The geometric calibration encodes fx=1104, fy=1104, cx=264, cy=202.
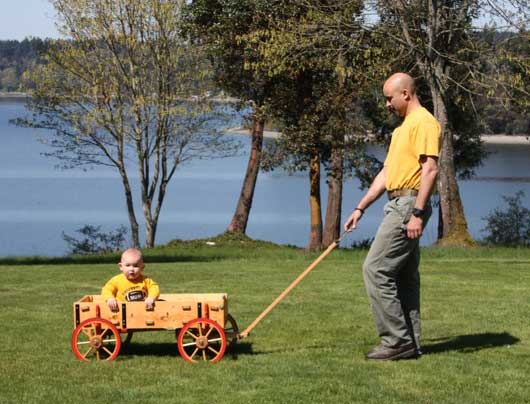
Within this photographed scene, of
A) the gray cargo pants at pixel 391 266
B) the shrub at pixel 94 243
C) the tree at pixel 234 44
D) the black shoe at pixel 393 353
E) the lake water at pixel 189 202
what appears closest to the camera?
the gray cargo pants at pixel 391 266

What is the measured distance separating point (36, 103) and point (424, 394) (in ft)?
88.1

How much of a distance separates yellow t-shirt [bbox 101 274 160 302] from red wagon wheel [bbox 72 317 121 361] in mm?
243

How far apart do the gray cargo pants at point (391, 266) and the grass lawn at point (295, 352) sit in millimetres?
283

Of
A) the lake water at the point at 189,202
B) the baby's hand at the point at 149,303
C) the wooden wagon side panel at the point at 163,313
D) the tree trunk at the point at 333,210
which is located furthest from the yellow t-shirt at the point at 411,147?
the lake water at the point at 189,202

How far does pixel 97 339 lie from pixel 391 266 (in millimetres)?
2294

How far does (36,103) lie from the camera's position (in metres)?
32.6

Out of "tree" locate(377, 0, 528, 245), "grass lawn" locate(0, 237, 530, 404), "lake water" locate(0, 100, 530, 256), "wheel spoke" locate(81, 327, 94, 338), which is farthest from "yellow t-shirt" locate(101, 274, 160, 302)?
"lake water" locate(0, 100, 530, 256)

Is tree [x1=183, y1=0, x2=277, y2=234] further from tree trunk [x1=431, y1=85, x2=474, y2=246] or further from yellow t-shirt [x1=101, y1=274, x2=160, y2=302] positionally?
yellow t-shirt [x1=101, y1=274, x2=160, y2=302]

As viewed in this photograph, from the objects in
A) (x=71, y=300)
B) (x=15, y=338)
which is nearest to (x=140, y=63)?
(x=71, y=300)

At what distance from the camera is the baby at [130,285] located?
28.0ft

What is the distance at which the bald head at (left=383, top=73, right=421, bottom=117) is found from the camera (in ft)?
26.8

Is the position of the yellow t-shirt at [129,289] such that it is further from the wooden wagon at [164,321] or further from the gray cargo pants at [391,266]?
the gray cargo pants at [391,266]

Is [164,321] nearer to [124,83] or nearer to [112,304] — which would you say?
[112,304]

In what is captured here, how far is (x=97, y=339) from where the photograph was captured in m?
8.40
